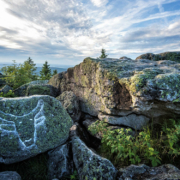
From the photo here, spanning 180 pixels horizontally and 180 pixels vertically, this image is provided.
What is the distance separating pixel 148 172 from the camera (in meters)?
3.94

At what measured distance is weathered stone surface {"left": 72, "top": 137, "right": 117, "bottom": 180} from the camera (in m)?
3.92

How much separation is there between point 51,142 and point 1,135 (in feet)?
5.47

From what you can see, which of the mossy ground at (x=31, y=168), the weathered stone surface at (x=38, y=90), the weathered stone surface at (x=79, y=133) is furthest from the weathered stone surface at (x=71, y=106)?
the mossy ground at (x=31, y=168)

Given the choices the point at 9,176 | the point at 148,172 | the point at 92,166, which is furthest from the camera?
the point at 92,166

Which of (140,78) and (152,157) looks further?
(140,78)

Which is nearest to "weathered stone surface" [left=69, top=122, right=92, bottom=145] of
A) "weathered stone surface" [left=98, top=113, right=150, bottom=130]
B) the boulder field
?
the boulder field

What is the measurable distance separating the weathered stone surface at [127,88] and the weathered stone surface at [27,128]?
9.54 feet

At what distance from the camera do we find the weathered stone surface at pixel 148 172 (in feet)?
12.0

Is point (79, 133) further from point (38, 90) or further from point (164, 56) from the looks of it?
point (164, 56)

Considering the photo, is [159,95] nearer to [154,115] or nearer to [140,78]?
[140,78]

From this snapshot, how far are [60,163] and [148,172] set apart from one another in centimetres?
297

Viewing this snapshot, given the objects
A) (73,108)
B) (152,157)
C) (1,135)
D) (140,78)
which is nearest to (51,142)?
(1,135)

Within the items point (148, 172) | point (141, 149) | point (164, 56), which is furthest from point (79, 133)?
point (164, 56)

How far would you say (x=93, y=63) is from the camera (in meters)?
7.41
